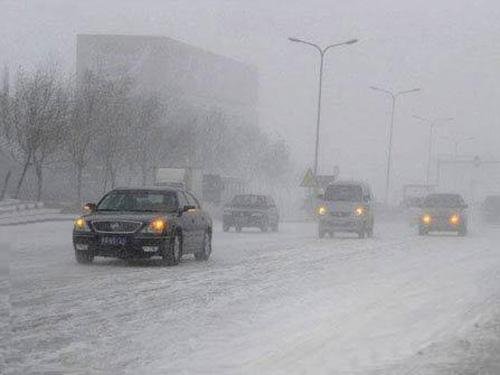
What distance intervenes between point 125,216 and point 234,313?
7.58 metres

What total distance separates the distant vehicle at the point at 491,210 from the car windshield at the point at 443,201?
72.9 feet

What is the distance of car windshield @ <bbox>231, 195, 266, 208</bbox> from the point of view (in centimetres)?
4275

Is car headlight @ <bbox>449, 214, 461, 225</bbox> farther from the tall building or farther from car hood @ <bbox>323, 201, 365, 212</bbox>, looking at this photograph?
the tall building

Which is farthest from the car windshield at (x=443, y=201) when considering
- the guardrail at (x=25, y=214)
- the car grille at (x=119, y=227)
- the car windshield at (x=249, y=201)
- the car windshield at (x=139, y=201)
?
the car grille at (x=119, y=227)

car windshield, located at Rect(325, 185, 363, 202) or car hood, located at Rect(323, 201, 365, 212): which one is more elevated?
car windshield, located at Rect(325, 185, 363, 202)

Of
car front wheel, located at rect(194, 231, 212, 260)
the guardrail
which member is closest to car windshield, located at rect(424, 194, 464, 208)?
the guardrail

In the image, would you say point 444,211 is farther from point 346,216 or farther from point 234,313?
point 234,313

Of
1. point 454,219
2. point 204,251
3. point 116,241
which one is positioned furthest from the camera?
point 454,219

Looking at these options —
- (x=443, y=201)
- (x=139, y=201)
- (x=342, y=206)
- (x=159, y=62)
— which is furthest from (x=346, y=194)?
(x=159, y=62)

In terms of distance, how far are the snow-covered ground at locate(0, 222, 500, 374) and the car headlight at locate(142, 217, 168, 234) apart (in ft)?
2.28

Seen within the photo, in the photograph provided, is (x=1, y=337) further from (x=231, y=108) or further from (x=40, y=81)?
(x=231, y=108)

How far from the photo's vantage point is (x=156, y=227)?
19078 mm

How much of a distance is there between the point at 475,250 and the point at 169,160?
188ft

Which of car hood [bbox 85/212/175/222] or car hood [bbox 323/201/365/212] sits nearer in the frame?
car hood [bbox 85/212/175/222]
